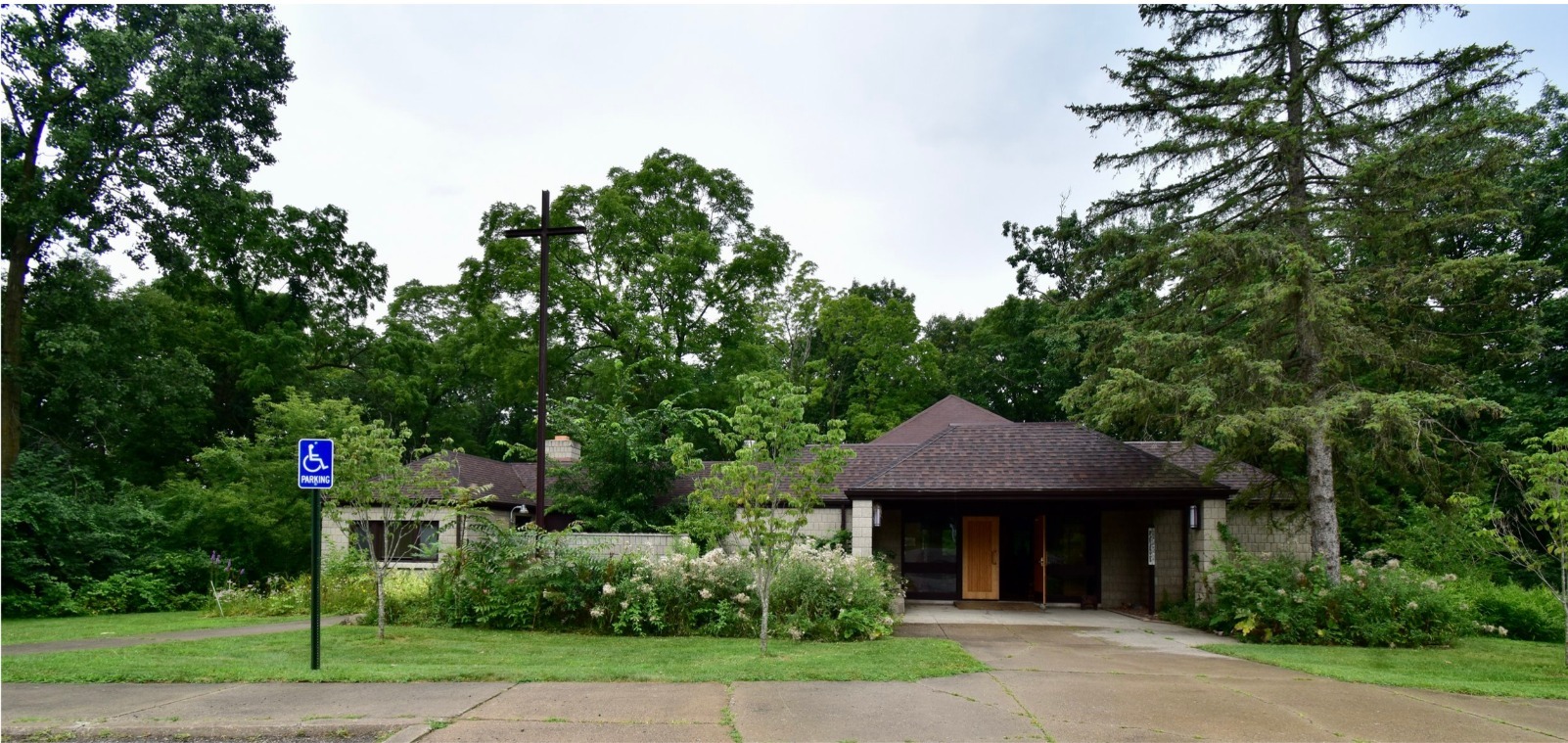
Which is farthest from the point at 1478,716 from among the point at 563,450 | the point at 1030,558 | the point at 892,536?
the point at 563,450

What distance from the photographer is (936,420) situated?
29.0 meters

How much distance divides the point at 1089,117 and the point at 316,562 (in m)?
15.2

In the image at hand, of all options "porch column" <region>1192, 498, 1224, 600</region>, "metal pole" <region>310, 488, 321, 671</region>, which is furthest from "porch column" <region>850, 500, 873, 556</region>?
"metal pole" <region>310, 488, 321, 671</region>

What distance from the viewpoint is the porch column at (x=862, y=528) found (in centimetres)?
1590

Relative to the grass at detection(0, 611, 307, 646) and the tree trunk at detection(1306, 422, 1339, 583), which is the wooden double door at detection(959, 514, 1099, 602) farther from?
the grass at detection(0, 611, 307, 646)

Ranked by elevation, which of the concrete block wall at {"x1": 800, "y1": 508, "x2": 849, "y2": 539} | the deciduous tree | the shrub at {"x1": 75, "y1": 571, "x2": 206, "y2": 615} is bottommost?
the shrub at {"x1": 75, "y1": 571, "x2": 206, "y2": 615}

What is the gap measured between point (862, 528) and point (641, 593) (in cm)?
516

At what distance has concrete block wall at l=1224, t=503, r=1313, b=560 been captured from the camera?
1512 cm

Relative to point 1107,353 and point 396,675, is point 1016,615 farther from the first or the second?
point 396,675

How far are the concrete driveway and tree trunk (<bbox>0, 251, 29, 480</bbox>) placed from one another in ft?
48.8

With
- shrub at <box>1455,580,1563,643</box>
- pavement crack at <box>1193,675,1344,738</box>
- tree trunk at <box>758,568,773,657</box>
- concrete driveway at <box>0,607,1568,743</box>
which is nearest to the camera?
concrete driveway at <box>0,607,1568,743</box>

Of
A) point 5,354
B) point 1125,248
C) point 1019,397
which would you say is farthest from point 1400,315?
point 5,354

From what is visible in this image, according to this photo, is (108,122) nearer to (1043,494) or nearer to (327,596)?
(327,596)

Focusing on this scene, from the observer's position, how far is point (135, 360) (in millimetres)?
20453
